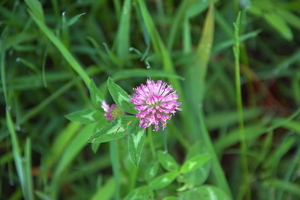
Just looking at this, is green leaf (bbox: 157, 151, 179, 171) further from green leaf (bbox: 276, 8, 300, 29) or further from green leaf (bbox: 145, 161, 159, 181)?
green leaf (bbox: 276, 8, 300, 29)

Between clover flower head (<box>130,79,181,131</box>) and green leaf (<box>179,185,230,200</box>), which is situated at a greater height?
clover flower head (<box>130,79,181,131</box>)

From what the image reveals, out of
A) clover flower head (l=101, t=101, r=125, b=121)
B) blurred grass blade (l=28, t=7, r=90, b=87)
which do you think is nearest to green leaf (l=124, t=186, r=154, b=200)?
clover flower head (l=101, t=101, r=125, b=121)

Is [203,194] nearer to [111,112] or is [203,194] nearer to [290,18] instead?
[111,112]

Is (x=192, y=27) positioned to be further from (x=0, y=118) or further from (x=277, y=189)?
(x=0, y=118)

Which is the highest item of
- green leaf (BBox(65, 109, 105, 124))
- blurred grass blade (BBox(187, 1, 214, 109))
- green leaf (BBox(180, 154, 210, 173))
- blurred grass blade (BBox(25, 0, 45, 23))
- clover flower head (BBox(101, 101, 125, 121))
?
blurred grass blade (BBox(25, 0, 45, 23))

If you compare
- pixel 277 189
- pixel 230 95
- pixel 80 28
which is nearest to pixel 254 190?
pixel 277 189

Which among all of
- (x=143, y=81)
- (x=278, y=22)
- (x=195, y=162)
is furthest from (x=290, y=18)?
(x=195, y=162)

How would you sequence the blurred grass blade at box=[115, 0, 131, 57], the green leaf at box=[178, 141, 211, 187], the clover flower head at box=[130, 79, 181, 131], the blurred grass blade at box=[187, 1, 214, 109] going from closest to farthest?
the clover flower head at box=[130, 79, 181, 131], the green leaf at box=[178, 141, 211, 187], the blurred grass blade at box=[115, 0, 131, 57], the blurred grass blade at box=[187, 1, 214, 109]

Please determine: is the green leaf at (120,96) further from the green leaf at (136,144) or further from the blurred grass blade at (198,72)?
the blurred grass blade at (198,72)
